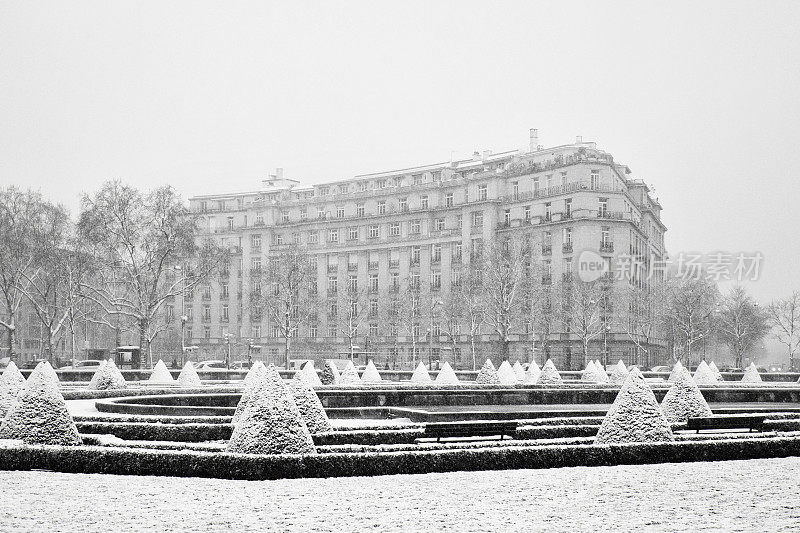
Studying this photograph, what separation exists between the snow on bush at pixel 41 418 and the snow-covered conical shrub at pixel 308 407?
3874 millimetres

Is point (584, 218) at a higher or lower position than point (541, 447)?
higher

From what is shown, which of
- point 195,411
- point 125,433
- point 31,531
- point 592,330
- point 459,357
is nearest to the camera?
point 31,531

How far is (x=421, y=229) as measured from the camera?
287 feet

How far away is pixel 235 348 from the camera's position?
307 ft

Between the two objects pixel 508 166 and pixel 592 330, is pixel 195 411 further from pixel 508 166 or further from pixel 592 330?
pixel 508 166

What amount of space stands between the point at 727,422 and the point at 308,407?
9116 mm

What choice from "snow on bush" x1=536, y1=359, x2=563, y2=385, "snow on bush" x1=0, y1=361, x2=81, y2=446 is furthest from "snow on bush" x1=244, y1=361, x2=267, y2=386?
"snow on bush" x1=536, y1=359, x2=563, y2=385

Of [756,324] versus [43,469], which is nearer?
[43,469]

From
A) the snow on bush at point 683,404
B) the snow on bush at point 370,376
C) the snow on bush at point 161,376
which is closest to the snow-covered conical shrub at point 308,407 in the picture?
the snow on bush at point 683,404

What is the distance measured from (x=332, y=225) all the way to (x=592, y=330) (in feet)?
100

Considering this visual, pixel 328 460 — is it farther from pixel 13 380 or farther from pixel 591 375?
pixel 591 375

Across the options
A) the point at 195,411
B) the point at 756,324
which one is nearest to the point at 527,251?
the point at 756,324

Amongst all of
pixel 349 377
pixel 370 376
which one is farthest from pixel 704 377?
pixel 349 377

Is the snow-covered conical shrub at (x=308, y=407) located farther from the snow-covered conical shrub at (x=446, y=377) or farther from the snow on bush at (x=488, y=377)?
the snow-covered conical shrub at (x=446, y=377)
